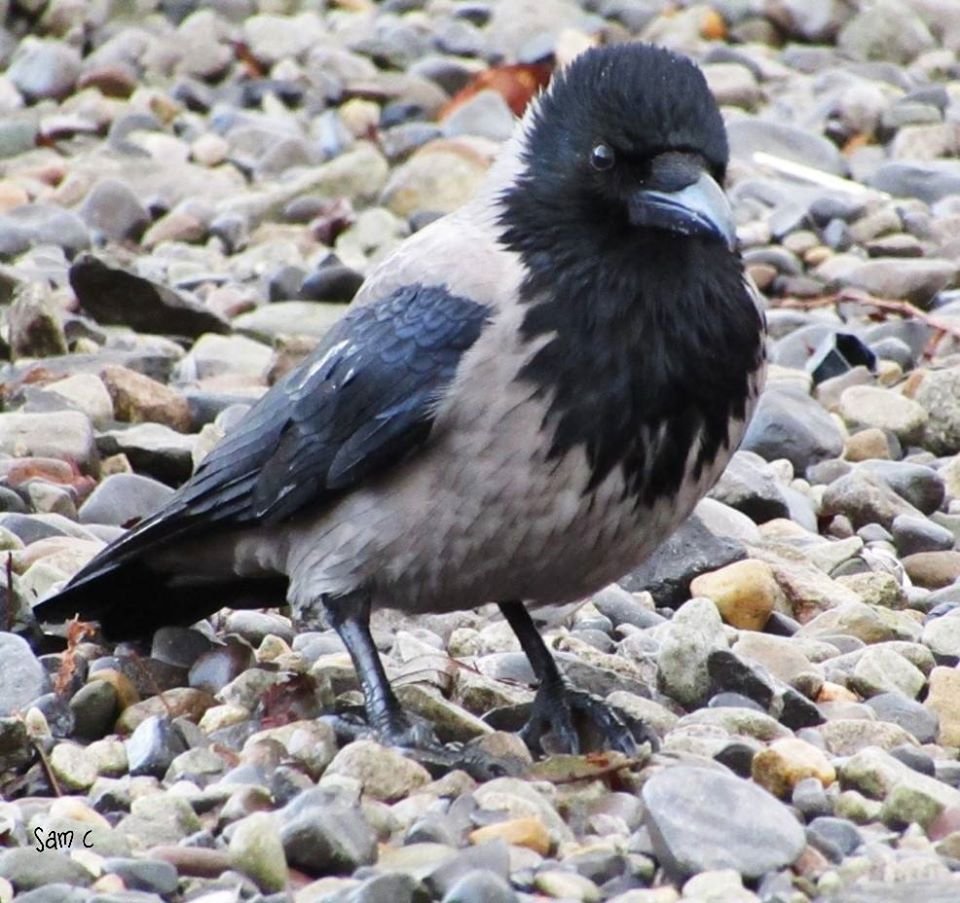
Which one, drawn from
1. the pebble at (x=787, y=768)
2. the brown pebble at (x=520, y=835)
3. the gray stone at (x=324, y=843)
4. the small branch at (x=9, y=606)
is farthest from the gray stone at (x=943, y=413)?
the gray stone at (x=324, y=843)

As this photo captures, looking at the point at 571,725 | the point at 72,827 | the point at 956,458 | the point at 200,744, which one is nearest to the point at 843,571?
the point at 956,458

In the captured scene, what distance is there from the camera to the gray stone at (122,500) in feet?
25.8

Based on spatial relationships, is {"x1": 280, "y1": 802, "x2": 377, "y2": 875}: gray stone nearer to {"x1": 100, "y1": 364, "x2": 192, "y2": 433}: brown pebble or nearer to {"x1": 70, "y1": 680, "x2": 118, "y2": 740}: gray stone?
{"x1": 70, "y1": 680, "x2": 118, "y2": 740}: gray stone

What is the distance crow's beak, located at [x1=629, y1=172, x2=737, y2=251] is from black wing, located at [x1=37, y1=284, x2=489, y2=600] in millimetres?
500

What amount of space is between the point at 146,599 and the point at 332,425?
2.97 feet

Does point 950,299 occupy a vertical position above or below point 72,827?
below

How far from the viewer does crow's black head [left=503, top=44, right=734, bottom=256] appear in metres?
6.05

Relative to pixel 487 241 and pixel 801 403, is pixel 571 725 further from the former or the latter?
pixel 801 403

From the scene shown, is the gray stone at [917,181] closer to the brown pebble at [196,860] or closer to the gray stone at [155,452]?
the gray stone at [155,452]

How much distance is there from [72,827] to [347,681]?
56.6 inches

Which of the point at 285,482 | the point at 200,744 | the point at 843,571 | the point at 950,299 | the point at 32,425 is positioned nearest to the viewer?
the point at 200,744

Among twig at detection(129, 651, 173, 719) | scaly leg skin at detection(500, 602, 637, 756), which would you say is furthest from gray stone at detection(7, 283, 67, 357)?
scaly leg skin at detection(500, 602, 637, 756)

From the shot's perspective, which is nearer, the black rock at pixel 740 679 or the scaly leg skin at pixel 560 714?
the scaly leg skin at pixel 560 714

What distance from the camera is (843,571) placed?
7.55 metres
